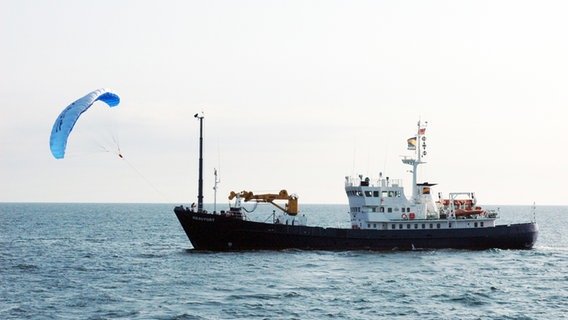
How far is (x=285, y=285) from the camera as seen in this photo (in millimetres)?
40906

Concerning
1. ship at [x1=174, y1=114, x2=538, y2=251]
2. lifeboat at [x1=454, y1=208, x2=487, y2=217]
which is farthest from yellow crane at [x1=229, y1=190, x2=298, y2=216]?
lifeboat at [x1=454, y1=208, x2=487, y2=217]

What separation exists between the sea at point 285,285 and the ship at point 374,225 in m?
1.06

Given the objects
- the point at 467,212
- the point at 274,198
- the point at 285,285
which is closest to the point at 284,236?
the point at 274,198

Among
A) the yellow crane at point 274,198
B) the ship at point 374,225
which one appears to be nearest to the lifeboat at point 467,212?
the ship at point 374,225

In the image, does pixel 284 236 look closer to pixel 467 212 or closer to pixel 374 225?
pixel 374 225

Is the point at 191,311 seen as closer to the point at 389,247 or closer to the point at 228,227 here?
the point at 228,227

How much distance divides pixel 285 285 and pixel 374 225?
1783 centimetres

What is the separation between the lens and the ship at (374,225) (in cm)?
5478

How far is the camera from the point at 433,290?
132 ft

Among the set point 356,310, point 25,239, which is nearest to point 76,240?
point 25,239

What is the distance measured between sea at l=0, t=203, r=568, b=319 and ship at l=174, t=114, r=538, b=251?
1056 millimetres

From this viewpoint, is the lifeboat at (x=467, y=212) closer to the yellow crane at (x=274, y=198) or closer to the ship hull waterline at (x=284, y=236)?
the ship hull waterline at (x=284, y=236)

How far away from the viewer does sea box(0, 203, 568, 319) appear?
33.6m

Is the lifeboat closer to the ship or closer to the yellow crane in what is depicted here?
the ship
